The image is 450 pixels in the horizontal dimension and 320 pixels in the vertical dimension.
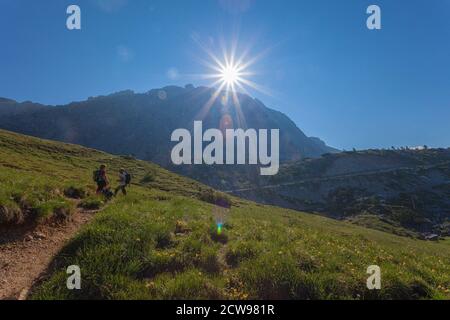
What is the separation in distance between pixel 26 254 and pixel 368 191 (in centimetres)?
15068

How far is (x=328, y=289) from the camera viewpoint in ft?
24.9

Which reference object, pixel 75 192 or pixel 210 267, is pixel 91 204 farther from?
pixel 210 267

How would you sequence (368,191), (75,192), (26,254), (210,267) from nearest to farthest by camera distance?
1. (210,267)
2. (26,254)
3. (75,192)
4. (368,191)

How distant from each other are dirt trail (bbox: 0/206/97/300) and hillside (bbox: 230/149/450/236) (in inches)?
3078

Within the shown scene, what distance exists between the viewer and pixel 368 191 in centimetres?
14250

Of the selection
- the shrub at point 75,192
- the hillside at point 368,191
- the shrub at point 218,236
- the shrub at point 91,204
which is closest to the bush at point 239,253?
the shrub at point 218,236

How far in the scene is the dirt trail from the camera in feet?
25.0

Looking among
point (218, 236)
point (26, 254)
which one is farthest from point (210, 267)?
point (26, 254)

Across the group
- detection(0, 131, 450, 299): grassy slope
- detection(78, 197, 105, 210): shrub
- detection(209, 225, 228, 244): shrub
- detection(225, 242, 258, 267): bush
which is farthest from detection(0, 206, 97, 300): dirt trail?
detection(225, 242, 258, 267): bush

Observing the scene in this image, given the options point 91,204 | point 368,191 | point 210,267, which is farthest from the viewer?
point 368,191

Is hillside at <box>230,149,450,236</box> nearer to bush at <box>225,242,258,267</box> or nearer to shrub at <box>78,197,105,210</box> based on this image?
shrub at <box>78,197,105,210</box>

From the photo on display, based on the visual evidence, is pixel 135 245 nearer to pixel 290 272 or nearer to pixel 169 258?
pixel 169 258

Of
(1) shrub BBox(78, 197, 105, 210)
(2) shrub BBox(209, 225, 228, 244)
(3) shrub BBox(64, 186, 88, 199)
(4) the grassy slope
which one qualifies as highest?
(3) shrub BBox(64, 186, 88, 199)
